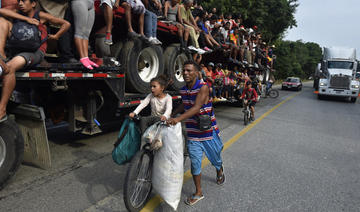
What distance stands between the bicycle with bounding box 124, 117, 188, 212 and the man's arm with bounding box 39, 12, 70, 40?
2.27 m

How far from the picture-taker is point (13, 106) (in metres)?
3.22

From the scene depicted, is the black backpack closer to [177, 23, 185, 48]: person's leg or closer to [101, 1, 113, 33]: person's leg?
[101, 1, 113, 33]: person's leg

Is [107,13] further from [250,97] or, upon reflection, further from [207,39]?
[250,97]

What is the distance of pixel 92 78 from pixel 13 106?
3.67 ft

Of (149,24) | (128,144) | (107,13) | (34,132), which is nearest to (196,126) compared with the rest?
(128,144)

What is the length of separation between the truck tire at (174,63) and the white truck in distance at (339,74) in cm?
1432

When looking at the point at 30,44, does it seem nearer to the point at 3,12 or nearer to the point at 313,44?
the point at 3,12

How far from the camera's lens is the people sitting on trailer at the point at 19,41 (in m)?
2.80

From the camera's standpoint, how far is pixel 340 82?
54.8 ft

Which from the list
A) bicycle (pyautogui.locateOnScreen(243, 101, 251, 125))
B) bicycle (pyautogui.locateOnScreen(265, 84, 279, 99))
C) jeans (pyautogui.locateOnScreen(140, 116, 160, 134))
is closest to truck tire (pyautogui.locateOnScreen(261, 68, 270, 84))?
bicycle (pyautogui.locateOnScreen(265, 84, 279, 99))

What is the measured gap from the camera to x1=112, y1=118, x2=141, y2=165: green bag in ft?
8.66

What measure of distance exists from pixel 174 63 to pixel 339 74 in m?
15.5

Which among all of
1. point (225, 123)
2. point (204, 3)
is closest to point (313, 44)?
point (204, 3)

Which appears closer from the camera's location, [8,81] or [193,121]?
[8,81]
